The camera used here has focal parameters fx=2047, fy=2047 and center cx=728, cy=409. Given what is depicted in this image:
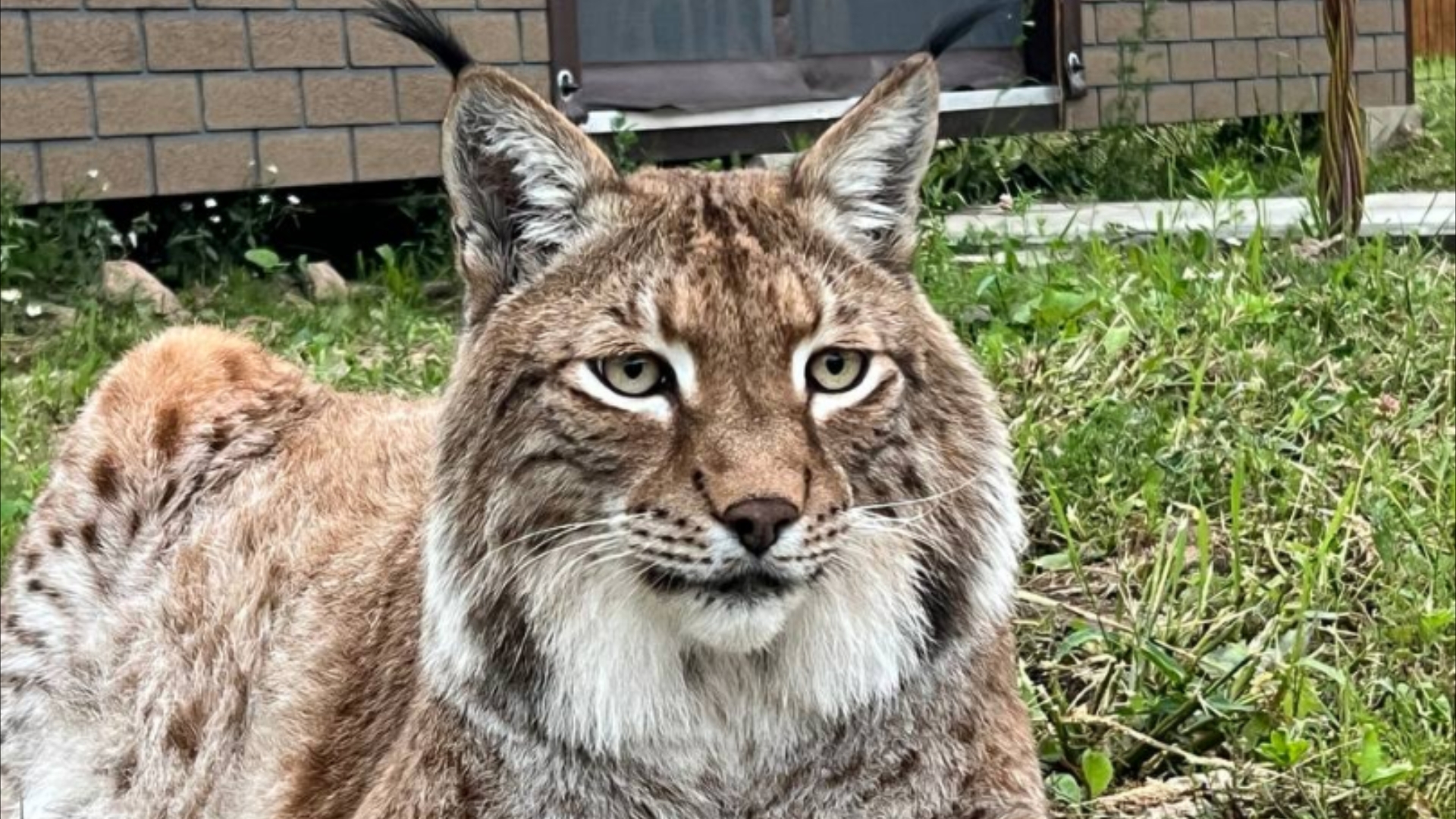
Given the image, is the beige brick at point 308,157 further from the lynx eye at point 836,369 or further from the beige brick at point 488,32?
the lynx eye at point 836,369

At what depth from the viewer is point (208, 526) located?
14.9ft

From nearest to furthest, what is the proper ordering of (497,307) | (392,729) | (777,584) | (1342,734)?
(777,584)
(497,307)
(392,729)
(1342,734)

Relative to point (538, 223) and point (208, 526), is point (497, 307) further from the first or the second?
point (208, 526)

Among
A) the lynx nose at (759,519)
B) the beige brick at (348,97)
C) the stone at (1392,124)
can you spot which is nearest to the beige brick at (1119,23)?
the stone at (1392,124)

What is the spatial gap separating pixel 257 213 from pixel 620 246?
19.9 ft

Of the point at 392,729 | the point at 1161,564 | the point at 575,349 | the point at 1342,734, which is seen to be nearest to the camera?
the point at 575,349

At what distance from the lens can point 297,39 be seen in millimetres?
9141

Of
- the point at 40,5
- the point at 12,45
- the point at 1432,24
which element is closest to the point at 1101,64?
the point at 1432,24

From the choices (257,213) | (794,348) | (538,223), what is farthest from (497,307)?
(257,213)

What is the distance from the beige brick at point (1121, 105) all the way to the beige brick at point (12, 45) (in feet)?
20.3

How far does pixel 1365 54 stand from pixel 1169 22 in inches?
91.2

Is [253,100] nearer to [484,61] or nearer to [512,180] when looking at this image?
[484,61]

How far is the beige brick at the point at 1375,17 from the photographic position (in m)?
14.2

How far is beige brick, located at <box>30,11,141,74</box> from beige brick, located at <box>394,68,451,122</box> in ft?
4.23
